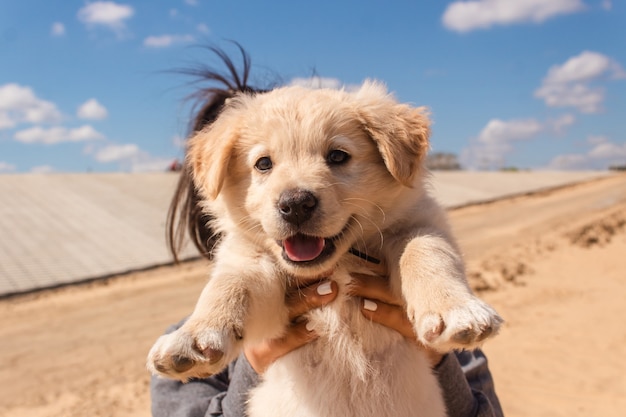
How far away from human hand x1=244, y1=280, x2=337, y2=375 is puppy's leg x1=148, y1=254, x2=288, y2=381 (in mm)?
49

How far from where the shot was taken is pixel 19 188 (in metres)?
14.9

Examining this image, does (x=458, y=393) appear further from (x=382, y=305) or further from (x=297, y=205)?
(x=297, y=205)

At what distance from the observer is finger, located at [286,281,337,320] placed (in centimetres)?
249

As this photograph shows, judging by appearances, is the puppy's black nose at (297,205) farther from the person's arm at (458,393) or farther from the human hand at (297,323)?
the person's arm at (458,393)

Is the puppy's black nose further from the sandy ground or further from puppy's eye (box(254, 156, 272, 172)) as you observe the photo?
the sandy ground

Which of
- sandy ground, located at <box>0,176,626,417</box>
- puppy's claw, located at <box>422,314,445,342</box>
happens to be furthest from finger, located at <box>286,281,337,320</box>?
sandy ground, located at <box>0,176,626,417</box>

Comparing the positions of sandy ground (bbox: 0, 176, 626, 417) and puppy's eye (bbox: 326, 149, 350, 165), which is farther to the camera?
sandy ground (bbox: 0, 176, 626, 417)

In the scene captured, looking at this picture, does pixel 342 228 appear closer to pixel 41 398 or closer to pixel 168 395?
A: pixel 168 395

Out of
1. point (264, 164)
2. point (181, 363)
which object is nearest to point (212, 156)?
point (264, 164)

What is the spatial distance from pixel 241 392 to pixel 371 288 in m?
0.88

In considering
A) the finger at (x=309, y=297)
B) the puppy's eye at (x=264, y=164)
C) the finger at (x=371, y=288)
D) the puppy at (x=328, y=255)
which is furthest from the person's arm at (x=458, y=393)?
the puppy's eye at (x=264, y=164)

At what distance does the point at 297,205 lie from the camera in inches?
93.7

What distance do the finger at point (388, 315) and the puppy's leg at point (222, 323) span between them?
0.39m

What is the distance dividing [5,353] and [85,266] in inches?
143
